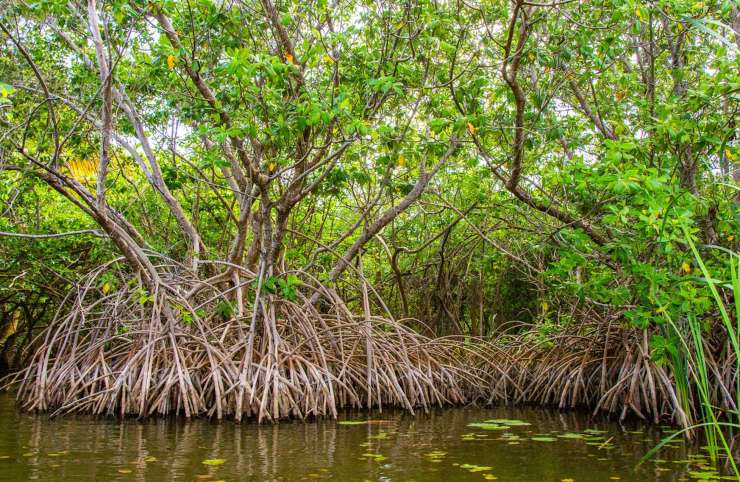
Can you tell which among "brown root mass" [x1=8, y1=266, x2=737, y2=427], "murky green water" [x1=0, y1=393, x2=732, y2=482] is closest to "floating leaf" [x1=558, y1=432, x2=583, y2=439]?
"murky green water" [x1=0, y1=393, x2=732, y2=482]

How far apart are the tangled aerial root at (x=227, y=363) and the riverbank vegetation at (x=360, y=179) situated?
1.1 inches

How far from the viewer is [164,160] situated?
9094 mm

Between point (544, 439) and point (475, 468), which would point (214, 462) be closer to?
point (475, 468)

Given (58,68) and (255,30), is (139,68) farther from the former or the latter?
(255,30)

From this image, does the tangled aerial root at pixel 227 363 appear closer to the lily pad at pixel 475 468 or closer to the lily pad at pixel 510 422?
the lily pad at pixel 510 422

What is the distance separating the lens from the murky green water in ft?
12.5

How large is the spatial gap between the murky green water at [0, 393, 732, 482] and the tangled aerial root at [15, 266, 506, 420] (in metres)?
0.25

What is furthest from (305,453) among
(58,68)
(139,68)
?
(58,68)

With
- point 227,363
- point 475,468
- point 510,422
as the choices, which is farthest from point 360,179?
point 475,468

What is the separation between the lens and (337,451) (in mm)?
4469

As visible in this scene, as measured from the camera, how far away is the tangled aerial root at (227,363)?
18.9 feet

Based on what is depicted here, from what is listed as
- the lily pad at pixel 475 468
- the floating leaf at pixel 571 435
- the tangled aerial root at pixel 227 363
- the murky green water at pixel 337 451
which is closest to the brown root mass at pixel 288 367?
the tangled aerial root at pixel 227 363

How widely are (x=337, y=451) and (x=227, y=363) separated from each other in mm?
1762

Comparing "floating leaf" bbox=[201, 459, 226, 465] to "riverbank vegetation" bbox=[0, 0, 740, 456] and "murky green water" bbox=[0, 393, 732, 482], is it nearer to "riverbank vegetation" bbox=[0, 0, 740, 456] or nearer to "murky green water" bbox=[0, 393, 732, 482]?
"murky green water" bbox=[0, 393, 732, 482]
